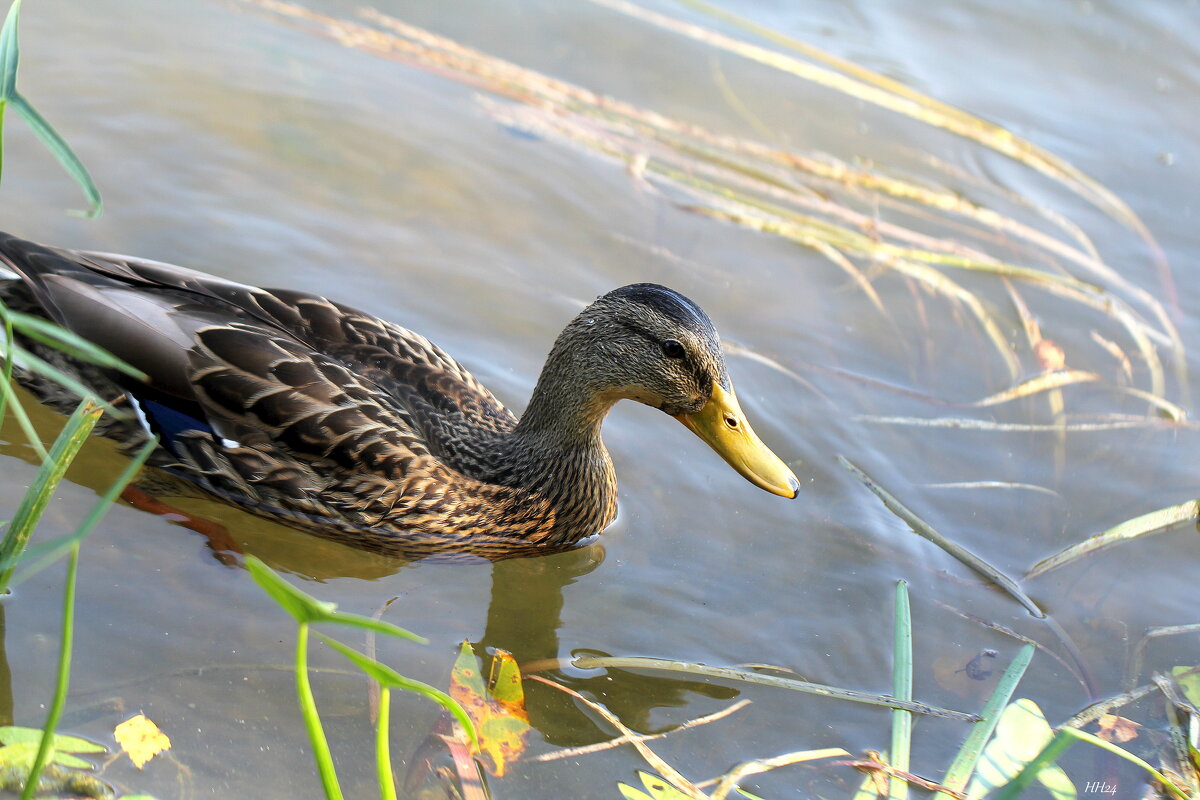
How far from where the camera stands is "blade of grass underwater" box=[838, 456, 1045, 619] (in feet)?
15.4

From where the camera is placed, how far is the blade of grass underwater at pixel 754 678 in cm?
398

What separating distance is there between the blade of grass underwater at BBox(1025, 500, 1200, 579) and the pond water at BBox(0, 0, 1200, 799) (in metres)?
0.07

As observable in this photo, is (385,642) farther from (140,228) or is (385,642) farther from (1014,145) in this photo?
(1014,145)

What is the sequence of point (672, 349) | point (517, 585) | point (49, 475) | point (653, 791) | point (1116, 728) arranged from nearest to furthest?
point (49, 475), point (653, 791), point (1116, 728), point (672, 349), point (517, 585)

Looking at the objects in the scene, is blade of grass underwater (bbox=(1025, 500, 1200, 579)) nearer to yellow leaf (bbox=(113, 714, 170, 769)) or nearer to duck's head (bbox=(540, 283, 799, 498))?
duck's head (bbox=(540, 283, 799, 498))

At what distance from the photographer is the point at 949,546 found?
16.0 feet

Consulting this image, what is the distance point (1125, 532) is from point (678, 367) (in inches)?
89.6

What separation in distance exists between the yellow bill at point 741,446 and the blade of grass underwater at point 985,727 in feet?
3.32

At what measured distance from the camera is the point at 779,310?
6324 millimetres

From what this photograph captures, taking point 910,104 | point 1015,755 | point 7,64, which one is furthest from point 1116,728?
point 910,104

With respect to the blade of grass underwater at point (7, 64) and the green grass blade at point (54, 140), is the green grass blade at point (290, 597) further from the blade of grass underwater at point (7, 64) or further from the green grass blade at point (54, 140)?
the blade of grass underwater at point (7, 64)

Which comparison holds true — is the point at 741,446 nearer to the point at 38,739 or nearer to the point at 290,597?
the point at 290,597

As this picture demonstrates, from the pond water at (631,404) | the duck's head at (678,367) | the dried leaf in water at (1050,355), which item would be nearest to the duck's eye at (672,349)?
the duck's head at (678,367)

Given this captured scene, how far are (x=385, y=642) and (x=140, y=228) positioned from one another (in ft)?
9.95
